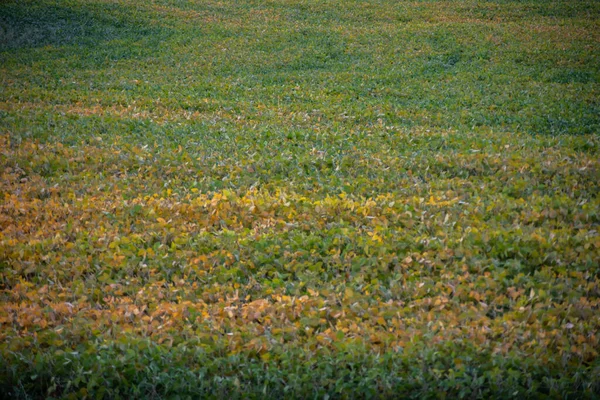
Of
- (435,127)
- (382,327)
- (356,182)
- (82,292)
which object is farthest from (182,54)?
(382,327)

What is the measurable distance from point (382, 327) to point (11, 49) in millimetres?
23024

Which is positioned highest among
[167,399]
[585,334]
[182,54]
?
[182,54]

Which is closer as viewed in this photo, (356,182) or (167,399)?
(167,399)

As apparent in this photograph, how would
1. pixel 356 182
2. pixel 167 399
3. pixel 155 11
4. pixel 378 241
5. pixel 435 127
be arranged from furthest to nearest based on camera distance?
pixel 155 11, pixel 435 127, pixel 356 182, pixel 378 241, pixel 167 399

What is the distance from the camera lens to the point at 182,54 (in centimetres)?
2127

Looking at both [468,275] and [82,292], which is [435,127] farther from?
[82,292]

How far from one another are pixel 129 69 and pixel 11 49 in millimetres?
7049

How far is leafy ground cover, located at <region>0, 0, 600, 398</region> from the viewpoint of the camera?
4.05m

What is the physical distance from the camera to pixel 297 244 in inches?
235

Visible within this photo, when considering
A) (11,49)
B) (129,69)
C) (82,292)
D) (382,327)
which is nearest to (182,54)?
(129,69)

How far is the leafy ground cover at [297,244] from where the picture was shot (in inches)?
159

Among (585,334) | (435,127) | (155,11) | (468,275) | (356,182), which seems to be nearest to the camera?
(585,334)

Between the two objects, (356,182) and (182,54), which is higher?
(182,54)

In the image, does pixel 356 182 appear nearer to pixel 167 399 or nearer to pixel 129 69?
pixel 167 399
